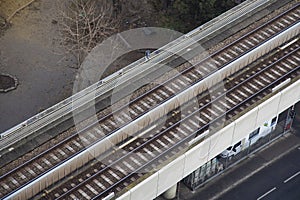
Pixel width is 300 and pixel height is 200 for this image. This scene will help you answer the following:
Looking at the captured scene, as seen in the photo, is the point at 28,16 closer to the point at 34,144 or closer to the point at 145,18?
the point at 145,18

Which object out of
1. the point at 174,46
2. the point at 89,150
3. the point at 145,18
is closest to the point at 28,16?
the point at 145,18

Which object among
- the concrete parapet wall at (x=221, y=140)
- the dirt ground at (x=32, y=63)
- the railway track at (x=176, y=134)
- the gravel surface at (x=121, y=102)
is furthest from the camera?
the dirt ground at (x=32, y=63)

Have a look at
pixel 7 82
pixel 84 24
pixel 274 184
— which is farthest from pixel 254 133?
pixel 7 82

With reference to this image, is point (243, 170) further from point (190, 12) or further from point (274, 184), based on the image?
point (190, 12)

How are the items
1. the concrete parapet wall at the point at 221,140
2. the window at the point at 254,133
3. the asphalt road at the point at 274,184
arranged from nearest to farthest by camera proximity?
the concrete parapet wall at the point at 221,140 < the asphalt road at the point at 274,184 < the window at the point at 254,133

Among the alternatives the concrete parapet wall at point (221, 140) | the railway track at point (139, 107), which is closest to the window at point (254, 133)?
the concrete parapet wall at point (221, 140)

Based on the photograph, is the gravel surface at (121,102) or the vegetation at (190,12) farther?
the vegetation at (190,12)

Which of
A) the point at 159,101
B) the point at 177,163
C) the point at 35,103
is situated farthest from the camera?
the point at 35,103

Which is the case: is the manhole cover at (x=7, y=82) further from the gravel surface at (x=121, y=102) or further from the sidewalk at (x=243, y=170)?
the sidewalk at (x=243, y=170)
